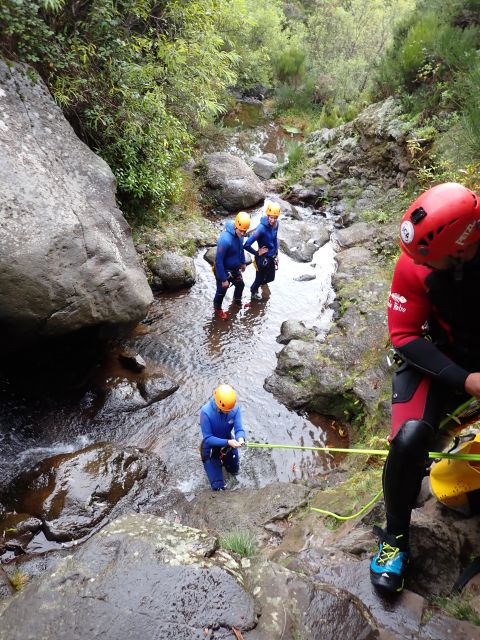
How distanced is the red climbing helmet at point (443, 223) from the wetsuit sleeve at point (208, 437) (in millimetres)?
3465

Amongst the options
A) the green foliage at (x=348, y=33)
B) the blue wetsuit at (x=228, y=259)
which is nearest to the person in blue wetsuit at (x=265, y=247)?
the blue wetsuit at (x=228, y=259)

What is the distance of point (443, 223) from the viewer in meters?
2.15

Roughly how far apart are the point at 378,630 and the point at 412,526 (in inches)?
27.1

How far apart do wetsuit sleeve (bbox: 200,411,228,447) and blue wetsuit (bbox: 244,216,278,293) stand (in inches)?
168

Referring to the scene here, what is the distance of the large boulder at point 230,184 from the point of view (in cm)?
1255

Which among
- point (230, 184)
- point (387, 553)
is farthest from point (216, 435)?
point (230, 184)

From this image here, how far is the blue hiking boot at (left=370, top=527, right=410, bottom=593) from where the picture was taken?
250cm

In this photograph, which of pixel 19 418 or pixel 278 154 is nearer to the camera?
pixel 19 418

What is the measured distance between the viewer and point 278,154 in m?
17.5

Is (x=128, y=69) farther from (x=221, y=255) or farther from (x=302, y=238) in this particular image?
(x=302, y=238)

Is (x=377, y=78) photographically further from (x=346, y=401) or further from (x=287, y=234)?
(x=346, y=401)

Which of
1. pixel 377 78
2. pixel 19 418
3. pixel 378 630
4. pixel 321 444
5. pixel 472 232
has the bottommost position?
pixel 19 418

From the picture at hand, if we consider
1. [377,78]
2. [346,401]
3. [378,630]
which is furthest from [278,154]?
[378,630]

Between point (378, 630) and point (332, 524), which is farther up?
point (378, 630)
